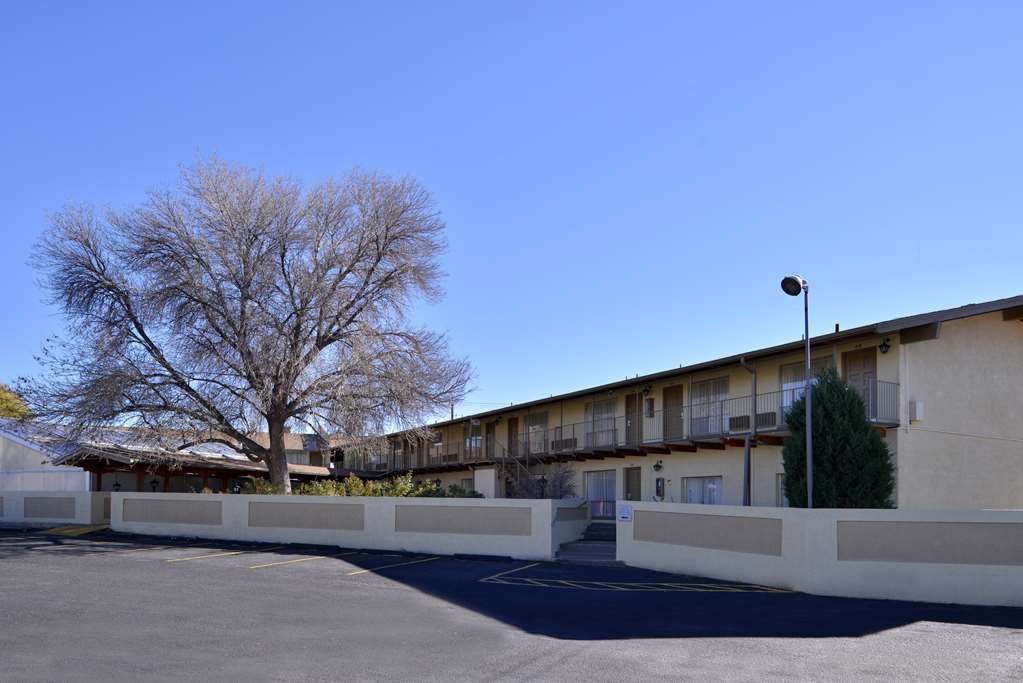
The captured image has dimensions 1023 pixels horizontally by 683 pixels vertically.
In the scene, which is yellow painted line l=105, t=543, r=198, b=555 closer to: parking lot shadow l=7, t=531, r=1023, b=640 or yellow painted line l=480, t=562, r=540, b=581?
parking lot shadow l=7, t=531, r=1023, b=640

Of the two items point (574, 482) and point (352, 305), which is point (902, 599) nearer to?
point (352, 305)

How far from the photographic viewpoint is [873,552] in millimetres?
17172

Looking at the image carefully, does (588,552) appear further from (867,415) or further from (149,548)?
(149,548)

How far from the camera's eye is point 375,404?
29734 mm

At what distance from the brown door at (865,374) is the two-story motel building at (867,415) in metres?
0.03

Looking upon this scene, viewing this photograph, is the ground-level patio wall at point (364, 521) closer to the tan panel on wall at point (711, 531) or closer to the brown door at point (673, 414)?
the tan panel on wall at point (711, 531)

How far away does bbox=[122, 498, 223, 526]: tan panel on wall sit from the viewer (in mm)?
28595

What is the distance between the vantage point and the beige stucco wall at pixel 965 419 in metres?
25.3

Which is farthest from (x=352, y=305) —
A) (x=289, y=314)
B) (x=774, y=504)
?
(x=774, y=504)

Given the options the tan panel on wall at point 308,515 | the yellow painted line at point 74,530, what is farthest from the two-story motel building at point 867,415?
the yellow painted line at point 74,530

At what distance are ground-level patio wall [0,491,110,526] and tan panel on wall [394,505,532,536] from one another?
42.1ft

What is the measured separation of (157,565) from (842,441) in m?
14.7

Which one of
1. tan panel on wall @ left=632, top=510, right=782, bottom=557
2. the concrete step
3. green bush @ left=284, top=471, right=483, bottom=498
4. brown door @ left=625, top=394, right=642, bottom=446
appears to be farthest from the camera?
brown door @ left=625, top=394, right=642, bottom=446

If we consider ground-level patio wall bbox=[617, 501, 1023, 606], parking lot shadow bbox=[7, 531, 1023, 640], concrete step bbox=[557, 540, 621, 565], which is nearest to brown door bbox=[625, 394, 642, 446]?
concrete step bbox=[557, 540, 621, 565]
